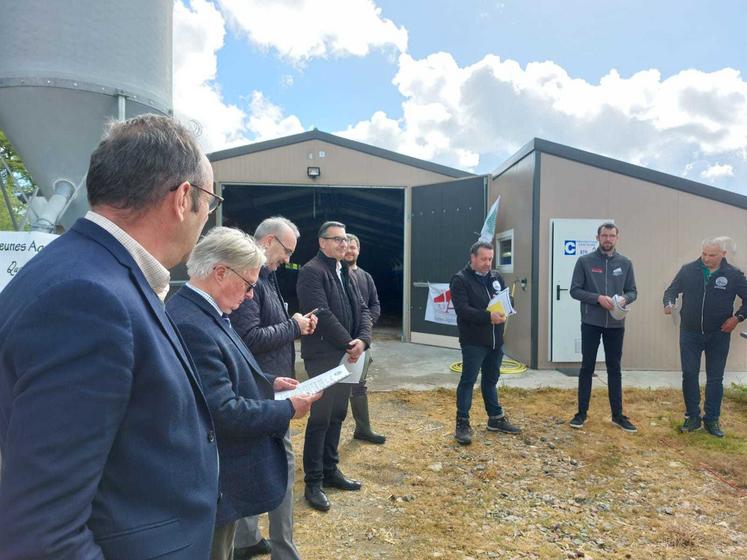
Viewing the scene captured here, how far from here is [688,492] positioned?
341 centimetres

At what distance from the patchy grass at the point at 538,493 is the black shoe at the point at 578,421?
0.06 metres

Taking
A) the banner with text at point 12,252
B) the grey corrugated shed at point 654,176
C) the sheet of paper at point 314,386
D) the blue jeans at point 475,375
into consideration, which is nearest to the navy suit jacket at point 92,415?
the sheet of paper at point 314,386

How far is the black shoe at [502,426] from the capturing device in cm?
451

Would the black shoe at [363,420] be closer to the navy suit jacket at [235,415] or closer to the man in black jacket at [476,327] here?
the man in black jacket at [476,327]

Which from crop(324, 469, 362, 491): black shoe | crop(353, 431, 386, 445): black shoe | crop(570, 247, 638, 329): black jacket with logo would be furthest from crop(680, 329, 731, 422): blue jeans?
crop(324, 469, 362, 491): black shoe

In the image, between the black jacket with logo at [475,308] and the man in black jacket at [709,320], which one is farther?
the man in black jacket at [709,320]

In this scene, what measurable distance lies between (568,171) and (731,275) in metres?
3.06

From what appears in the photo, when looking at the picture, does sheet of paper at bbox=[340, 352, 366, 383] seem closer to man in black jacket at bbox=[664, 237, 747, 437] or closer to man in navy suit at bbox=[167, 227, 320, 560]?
man in navy suit at bbox=[167, 227, 320, 560]

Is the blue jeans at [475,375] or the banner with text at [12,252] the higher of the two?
the banner with text at [12,252]

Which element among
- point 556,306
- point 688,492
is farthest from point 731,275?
point 556,306

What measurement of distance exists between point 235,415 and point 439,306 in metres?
7.80

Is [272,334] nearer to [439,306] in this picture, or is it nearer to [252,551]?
[252,551]

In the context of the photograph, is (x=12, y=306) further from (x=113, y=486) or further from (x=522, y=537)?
(x=522, y=537)

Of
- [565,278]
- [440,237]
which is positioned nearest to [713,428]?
[565,278]
